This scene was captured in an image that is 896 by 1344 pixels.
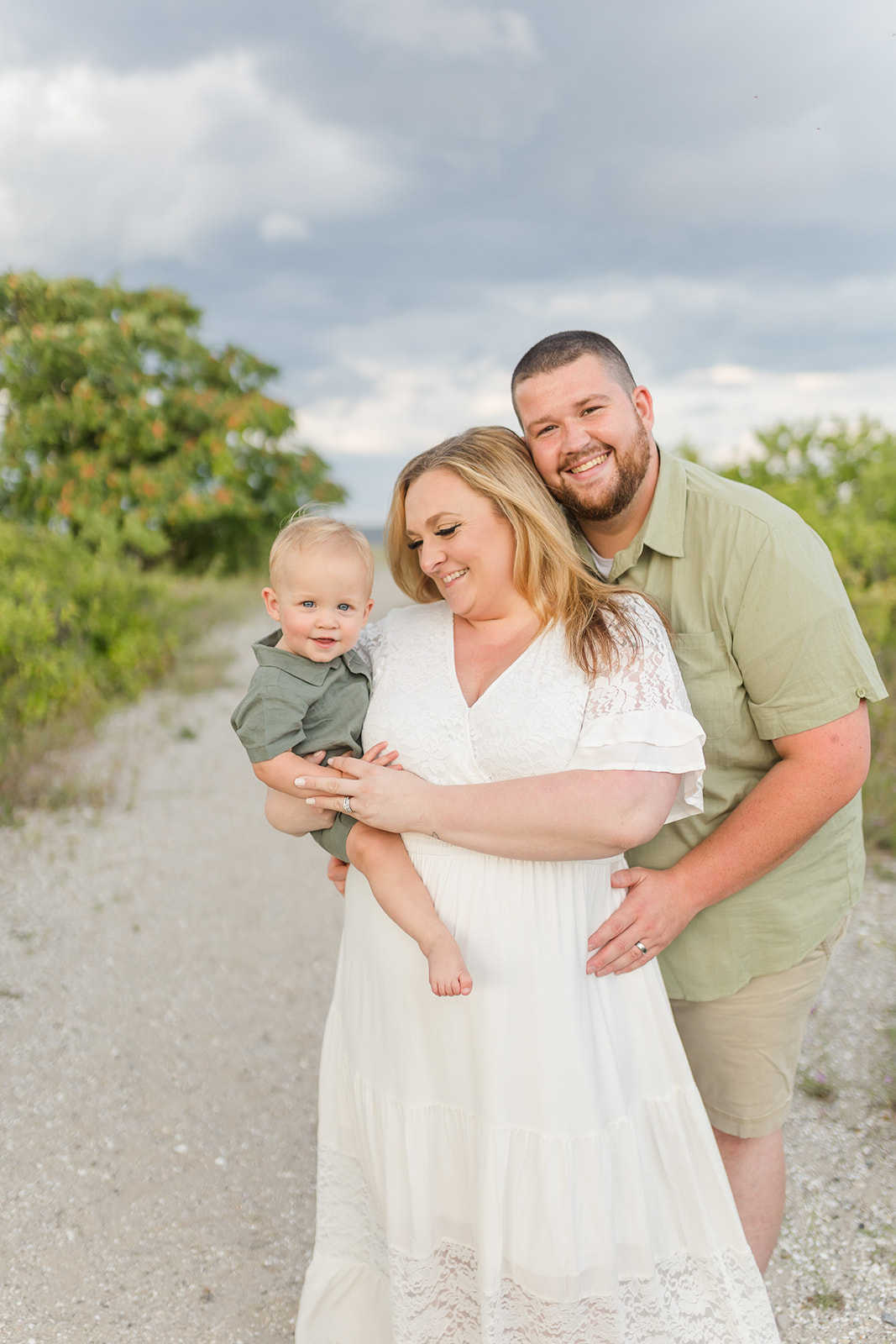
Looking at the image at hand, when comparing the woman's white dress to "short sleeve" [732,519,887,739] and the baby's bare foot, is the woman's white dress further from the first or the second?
"short sleeve" [732,519,887,739]

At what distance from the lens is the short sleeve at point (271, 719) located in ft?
7.27

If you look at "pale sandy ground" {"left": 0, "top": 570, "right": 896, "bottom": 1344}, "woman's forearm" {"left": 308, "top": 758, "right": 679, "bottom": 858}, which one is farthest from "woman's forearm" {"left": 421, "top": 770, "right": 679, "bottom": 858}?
"pale sandy ground" {"left": 0, "top": 570, "right": 896, "bottom": 1344}

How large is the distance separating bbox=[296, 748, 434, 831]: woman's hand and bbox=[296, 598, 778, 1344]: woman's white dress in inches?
3.7

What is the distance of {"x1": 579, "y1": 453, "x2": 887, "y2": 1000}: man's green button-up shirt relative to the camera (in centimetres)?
229

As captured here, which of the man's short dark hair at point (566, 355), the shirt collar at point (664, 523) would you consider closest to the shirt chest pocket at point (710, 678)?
the shirt collar at point (664, 523)

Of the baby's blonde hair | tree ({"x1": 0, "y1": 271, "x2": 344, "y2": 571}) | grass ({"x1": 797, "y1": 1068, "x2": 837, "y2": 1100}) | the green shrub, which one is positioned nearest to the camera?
the baby's blonde hair

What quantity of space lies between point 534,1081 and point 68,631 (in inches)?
338

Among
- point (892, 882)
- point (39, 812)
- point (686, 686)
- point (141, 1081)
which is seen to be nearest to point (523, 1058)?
point (686, 686)

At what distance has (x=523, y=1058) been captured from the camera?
206cm

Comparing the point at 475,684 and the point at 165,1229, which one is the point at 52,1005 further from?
the point at 475,684

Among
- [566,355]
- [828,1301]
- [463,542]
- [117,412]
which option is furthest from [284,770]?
[117,412]

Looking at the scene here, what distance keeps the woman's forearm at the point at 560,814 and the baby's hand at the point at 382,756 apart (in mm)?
197

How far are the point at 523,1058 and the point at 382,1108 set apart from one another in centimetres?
39

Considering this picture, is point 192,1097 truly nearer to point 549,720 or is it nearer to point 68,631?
point 549,720
